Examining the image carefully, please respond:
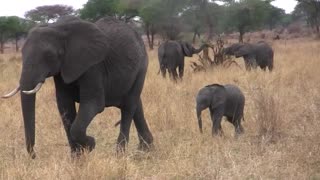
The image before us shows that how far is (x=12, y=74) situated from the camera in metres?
17.5

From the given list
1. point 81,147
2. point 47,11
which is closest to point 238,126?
point 81,147

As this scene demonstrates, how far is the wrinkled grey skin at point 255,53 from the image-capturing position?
17.4m

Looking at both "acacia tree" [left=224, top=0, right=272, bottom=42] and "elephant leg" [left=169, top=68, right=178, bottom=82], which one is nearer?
"elephant leg" [left=169, top=68, right=178, bottom=82]

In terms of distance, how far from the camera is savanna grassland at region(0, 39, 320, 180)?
202 inches

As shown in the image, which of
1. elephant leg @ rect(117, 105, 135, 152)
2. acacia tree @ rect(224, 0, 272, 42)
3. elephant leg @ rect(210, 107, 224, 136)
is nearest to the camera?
elephant leg @ rect(117, 105, 135, 152)

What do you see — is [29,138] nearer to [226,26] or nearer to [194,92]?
[194,92]

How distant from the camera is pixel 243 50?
18.0 m

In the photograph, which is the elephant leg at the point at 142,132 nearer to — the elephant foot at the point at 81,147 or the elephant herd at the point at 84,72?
the elephant herd at the point at 84,72

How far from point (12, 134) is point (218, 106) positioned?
2.81m

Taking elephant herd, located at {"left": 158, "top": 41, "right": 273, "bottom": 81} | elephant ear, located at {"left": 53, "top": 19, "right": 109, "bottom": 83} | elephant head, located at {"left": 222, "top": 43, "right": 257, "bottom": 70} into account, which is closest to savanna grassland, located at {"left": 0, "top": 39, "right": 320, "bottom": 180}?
elephant ear, located at {"left": 53, "top": 19, "right": 109, "bottom": 83}

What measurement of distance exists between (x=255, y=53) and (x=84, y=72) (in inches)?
A: 507

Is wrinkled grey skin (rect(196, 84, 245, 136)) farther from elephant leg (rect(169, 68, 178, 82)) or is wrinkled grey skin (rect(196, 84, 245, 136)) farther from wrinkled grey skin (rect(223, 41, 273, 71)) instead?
wrinkled grey skin (rect(223, 41, 273, 71))

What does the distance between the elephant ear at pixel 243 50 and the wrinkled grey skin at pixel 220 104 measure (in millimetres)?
10064

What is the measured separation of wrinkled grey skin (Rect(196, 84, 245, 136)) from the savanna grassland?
20 cm
